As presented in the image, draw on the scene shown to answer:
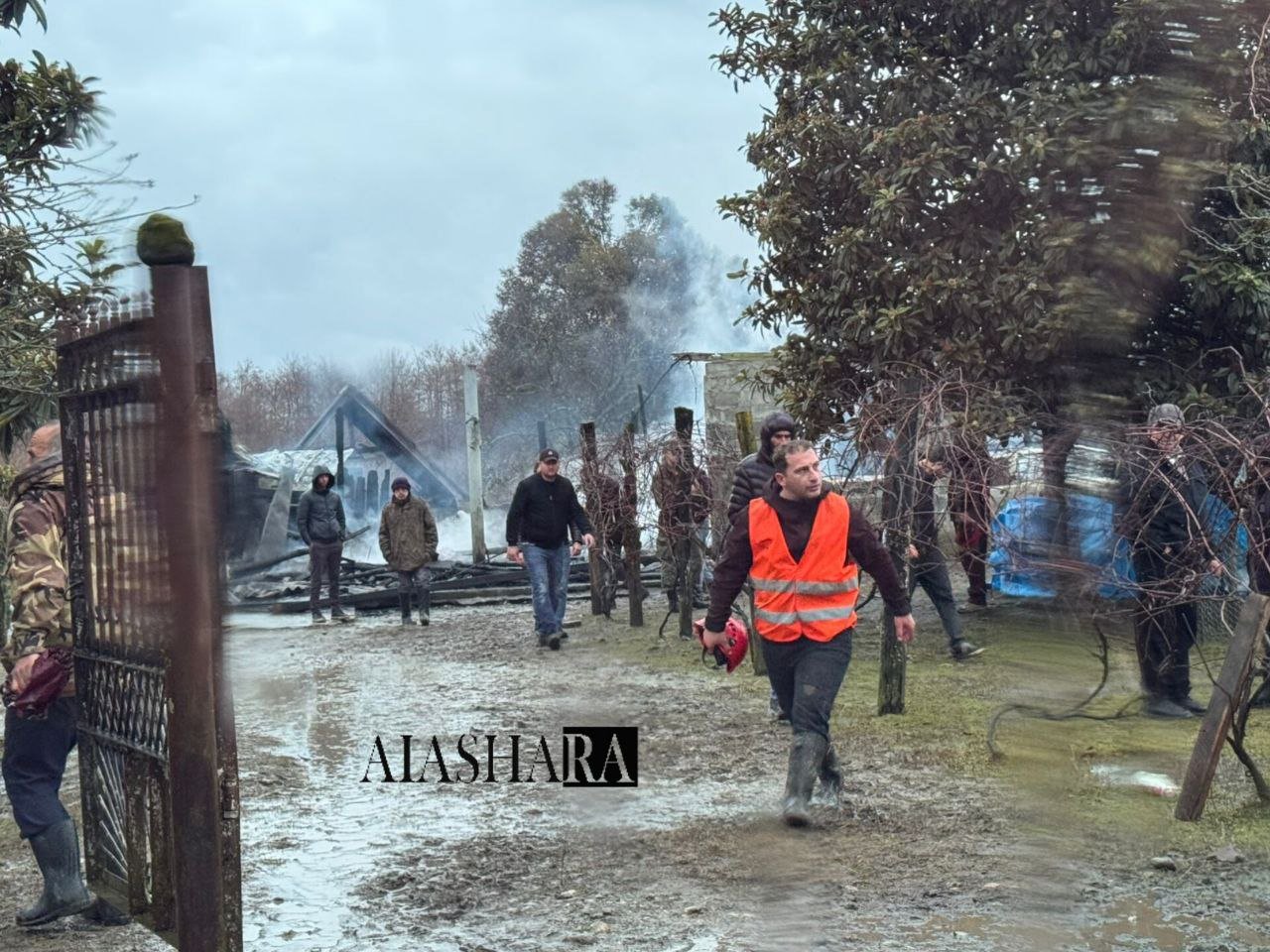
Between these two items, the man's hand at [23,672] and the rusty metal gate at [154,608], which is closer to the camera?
the rusty metal gate at [154,608]

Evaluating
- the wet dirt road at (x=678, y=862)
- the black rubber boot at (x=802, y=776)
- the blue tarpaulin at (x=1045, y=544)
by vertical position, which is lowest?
the wet dirt road at (x=678, y=862)

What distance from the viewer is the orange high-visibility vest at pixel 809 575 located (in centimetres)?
742

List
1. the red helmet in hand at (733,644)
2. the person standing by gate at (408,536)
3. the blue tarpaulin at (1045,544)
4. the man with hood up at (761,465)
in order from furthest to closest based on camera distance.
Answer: the person standing by gate at (408,536) → the man with hood up at (761,465) → the red helmet in hand at (733,644) → the blue tarpaulin at (1045,544)

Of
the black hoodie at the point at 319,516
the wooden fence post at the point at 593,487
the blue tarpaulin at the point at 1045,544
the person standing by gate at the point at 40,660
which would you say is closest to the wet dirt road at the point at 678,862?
the person standing by gate at the point at 40,660

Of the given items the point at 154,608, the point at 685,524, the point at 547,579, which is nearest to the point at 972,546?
the point at 154,608

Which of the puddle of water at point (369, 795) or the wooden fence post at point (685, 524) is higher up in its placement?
the wooden fence post at point (685, 524)

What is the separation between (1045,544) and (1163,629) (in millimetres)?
4445

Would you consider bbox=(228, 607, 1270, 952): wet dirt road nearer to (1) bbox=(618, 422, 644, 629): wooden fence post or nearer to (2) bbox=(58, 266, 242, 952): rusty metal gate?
(2) bbox=(58, 266, 242, 952): rusty metal gate

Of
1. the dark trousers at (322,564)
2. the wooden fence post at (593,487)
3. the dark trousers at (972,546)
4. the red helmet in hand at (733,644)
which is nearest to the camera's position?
the dark trousers at (972,546)

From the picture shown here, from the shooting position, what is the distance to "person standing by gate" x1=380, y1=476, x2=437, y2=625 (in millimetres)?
19609

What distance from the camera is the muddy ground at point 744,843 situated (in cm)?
566

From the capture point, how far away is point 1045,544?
385cm

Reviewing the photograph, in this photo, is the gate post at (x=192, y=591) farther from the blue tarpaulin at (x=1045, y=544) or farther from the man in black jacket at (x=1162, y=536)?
the man in black jacket at (x=1162, y=536)

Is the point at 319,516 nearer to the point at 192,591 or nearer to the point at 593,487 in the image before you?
the point at 593,487
